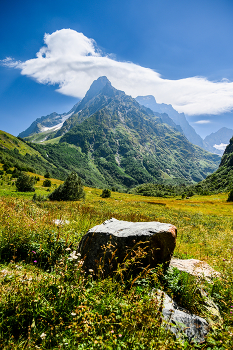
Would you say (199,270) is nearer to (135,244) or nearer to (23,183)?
(135,244)

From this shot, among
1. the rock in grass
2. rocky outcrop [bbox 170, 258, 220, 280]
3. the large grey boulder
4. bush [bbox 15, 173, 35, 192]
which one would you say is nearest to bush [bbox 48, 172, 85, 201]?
bush [bbox 15, 173, 35, 192]

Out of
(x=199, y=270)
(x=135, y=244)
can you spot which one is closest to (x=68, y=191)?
(x=135, y=244)

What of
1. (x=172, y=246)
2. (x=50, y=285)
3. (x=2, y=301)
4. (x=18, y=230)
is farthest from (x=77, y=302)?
(x=18, y=230)

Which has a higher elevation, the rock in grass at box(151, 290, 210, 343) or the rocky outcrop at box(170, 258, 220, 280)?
the rocky outcrop at box(170, 258, 220, 280)

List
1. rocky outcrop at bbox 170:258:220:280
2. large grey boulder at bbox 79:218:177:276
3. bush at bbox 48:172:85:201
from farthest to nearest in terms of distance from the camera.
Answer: bush at bbox 48:172:85:201
large grey boulder at bbox 79:218:177:276
rocky outcrop at bbox 170:258:220:280

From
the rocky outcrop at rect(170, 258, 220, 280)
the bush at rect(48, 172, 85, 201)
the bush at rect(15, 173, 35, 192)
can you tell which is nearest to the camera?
the rocky outcrop at rect(170, 258, 220, 280)

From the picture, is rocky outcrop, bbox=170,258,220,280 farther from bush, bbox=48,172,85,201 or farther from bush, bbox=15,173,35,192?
bush, bbox=15,173,35,192

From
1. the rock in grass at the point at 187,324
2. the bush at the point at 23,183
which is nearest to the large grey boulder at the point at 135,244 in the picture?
the rock in grass at the point at 187,324

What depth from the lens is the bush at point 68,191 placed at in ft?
108

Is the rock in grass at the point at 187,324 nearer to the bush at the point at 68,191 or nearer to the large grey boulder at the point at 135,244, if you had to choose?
the large grey boulder at the point at 135,244

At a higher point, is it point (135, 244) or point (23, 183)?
point (135, 244)

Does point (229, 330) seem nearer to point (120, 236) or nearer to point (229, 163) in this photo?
point (120, 236)

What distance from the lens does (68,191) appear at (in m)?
33.8

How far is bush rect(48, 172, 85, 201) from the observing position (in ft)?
108
